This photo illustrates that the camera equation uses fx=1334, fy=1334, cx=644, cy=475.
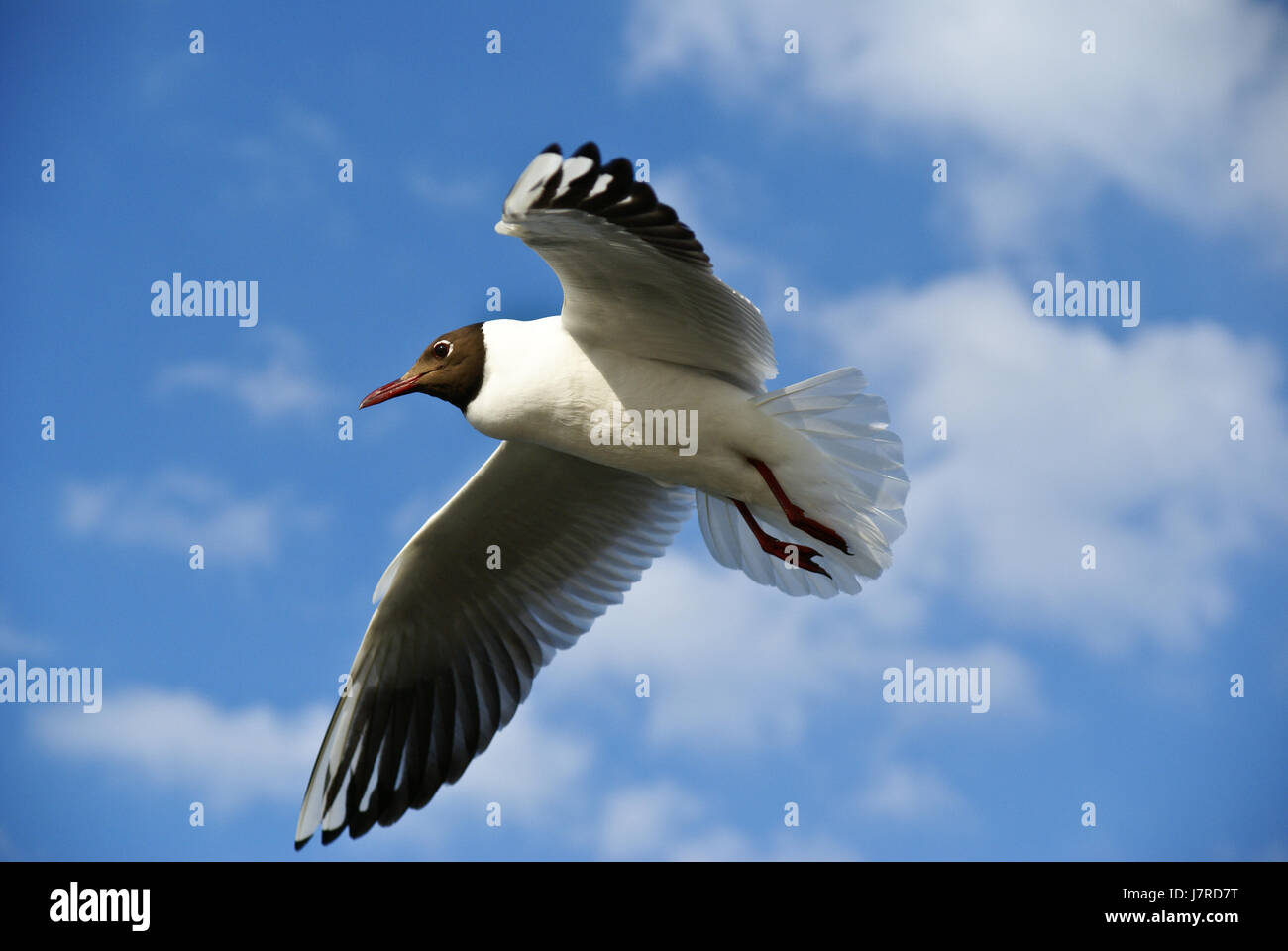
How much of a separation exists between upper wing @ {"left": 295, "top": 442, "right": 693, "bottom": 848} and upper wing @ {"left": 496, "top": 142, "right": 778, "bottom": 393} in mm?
863

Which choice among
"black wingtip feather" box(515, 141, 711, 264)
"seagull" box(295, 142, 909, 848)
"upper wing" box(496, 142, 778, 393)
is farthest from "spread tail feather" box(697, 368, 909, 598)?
"black wingtip feather" box(515, 141, 711, 264)

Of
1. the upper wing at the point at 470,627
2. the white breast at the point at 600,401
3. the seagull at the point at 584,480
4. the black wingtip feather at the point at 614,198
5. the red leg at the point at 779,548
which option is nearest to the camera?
the black wingtip feather at the point at 614,198

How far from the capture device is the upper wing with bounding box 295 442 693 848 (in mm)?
4633

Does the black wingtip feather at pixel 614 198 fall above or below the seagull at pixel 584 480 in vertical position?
above

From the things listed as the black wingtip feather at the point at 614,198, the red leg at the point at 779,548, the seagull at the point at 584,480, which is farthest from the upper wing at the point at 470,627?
the black wingtip feather at the point at 614,198

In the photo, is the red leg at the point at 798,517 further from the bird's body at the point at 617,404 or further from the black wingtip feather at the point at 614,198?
the black wingtip feather at the point at 614,198

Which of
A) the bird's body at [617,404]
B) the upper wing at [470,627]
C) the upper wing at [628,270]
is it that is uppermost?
the upper wing at [628,270]

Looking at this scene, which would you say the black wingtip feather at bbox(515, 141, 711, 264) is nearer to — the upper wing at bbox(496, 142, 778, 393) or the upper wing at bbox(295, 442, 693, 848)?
the upper wing at bbox(496, 142, 778, 393)

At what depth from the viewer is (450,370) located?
3957 mm

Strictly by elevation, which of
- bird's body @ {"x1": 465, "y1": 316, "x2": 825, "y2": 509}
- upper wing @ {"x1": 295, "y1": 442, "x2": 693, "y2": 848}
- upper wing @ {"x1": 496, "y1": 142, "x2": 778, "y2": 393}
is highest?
upper wing @ {"x1": 496, "y1": 142, "x2": 778, "y2": 393}

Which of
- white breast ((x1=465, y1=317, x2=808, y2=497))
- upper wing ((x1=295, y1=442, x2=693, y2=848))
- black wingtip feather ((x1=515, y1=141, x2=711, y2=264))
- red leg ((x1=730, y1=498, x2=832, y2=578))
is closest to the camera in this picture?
black wingtip feather ((x1=515, y1=141, x2=711, y2=264))

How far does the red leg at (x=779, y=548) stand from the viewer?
13.5 ft

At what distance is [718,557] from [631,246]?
54.2 inches

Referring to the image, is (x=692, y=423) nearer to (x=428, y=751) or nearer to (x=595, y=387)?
(x=595, y=387)
